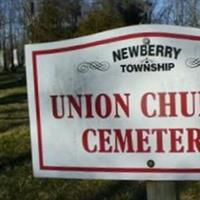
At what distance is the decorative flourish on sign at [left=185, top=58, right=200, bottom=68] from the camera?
2254 millimetres

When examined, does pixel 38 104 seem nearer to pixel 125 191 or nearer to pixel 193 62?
pixel 193 62

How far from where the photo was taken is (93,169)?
93.8 inches

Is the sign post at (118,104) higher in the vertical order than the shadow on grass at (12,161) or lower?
higher

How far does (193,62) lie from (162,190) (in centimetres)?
56

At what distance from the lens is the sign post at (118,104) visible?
2.26 metres

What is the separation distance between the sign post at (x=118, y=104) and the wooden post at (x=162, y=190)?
81 mm

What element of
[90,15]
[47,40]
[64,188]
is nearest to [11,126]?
[64,188]

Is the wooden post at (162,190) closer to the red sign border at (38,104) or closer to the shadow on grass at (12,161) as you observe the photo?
the red sign border at (38,104)

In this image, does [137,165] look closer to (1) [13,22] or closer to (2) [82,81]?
(2) [82,81]

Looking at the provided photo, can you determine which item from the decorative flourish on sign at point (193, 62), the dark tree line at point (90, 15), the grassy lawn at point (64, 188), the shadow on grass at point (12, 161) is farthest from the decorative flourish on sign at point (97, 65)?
the dark tree line at point (90, 15)

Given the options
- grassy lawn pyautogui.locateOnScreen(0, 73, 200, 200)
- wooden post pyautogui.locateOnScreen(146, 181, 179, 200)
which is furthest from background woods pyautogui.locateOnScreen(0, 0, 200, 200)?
wooden post pyautogui.locateOnScreen(146, 181, 179, 200)

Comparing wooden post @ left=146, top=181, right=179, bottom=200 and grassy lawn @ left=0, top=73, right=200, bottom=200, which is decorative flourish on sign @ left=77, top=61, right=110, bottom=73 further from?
grassy lawn @ left=0, top=73, right=200, bottom=200

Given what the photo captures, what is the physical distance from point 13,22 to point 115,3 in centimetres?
1963

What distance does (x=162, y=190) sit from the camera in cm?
241
